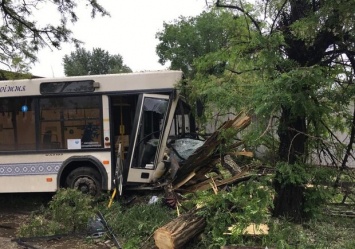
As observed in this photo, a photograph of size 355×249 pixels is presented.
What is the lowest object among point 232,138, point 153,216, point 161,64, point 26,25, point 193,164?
point 153,216

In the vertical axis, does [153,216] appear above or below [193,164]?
below

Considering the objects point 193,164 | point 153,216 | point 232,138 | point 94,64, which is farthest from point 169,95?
point 94,64

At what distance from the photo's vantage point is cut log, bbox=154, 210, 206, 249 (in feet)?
17.0

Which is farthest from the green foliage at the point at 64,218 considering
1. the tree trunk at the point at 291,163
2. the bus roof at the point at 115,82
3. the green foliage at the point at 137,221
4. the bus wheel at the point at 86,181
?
the tree trunk at the point at 291,163

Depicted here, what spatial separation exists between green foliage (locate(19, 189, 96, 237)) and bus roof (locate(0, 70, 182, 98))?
273 centimetres

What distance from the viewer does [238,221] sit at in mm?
5367

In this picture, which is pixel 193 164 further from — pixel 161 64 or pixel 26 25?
pixel 161 64

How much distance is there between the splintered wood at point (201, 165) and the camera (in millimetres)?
7117

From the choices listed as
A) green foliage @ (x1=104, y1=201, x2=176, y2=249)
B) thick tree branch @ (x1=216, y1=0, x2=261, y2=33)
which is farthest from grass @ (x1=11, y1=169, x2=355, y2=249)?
thick tree branch @ (x1=216, y1=0, x2=261, y2=33)

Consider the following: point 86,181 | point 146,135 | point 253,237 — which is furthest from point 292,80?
point 86,181

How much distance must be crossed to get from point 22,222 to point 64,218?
2037 mm

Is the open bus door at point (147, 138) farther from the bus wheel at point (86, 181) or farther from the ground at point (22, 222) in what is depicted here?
the ground at point (22, 222)

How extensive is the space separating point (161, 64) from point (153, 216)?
33450 millimetres

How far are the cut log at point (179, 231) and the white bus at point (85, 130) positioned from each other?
310 cm
